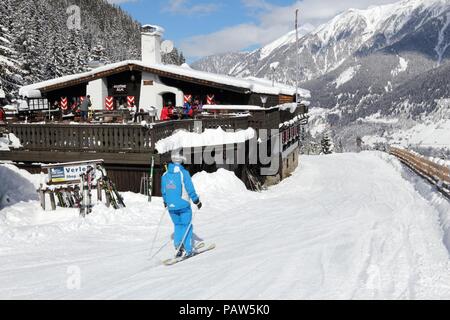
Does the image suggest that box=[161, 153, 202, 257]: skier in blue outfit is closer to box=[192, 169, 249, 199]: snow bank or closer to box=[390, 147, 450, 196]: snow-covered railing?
box=[192, 169, 249, 199]: snow bank

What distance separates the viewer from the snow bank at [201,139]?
14.3 metres

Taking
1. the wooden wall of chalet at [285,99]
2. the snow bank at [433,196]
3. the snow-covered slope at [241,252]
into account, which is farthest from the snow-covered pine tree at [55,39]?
the wooden wall of chalet at [285,99]

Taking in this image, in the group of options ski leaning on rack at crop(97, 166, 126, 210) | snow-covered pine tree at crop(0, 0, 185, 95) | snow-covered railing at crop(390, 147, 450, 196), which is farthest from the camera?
snow-covered pine tree at crop(0, 0, 185, 95)

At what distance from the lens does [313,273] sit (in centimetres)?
716

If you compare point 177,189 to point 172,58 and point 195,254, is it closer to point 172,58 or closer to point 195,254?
point 195,254

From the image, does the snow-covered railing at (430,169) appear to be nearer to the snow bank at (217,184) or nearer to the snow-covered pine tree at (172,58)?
the snow bank at (217,184)

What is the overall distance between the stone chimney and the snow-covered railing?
16.1 meters

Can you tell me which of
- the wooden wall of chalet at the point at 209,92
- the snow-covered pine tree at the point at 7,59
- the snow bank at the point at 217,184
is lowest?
the snow bank at the point at 217,184

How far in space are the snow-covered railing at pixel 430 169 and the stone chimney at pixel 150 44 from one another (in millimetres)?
16071

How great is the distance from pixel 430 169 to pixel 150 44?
54.7 ft

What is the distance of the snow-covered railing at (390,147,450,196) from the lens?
15.8m

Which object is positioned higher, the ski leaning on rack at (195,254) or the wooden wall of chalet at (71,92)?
the wooden wall of chalet at (71,92)

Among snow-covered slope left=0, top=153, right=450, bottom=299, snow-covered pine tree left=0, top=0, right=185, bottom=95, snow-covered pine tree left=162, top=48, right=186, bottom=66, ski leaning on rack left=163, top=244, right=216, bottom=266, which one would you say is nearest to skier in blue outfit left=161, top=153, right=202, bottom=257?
ski leaning on rack left=163, top=244, right=216, bottom=266
